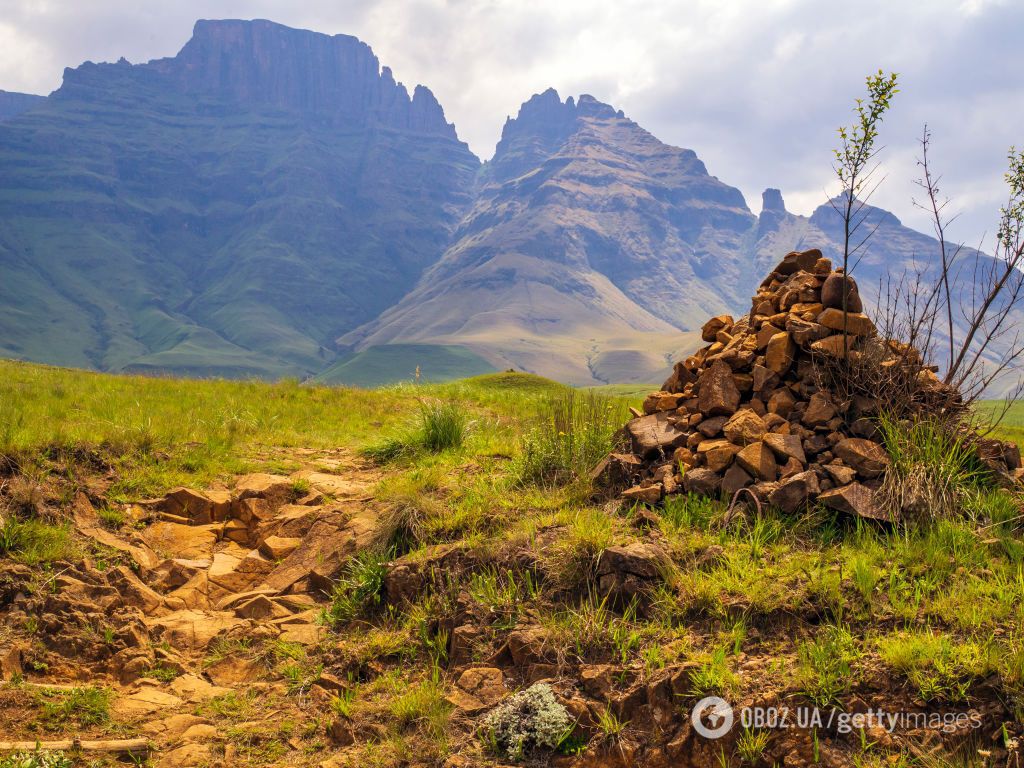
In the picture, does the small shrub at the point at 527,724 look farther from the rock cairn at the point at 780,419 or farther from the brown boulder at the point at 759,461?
the brown boulder at the point at 759,461

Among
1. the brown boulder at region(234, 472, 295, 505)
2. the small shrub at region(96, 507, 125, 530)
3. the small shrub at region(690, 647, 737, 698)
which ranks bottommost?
the small shrub at region(690, 647, 737, 698)

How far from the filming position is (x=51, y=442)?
7.77 metres

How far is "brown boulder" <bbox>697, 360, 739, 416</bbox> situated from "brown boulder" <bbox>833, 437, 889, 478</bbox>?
1.11 metres

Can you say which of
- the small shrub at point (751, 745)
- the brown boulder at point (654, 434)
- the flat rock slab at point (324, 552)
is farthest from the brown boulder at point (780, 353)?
the flat rock slab at point (324, 552)

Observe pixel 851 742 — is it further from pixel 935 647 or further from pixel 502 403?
pixel 502 403

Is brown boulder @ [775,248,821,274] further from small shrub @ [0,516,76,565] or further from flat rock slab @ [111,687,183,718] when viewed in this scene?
small shrub @ [0,516,76,565]

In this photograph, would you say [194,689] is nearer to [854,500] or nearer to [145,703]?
[145,703]

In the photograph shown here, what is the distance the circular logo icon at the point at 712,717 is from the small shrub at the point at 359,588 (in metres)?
2.94

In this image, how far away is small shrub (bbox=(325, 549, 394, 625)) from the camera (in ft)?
19.3

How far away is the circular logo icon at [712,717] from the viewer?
399cm

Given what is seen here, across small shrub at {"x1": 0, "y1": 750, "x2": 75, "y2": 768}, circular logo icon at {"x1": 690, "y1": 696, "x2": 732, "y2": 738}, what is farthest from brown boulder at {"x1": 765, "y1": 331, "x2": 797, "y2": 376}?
small shrub at {"x1": 0, "y1": 750, "x2": 75, "y2": 768}

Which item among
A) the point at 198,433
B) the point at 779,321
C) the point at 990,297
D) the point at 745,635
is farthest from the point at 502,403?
the point at 745,635

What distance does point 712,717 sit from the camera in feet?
13.2

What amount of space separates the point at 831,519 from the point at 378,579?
398cm
